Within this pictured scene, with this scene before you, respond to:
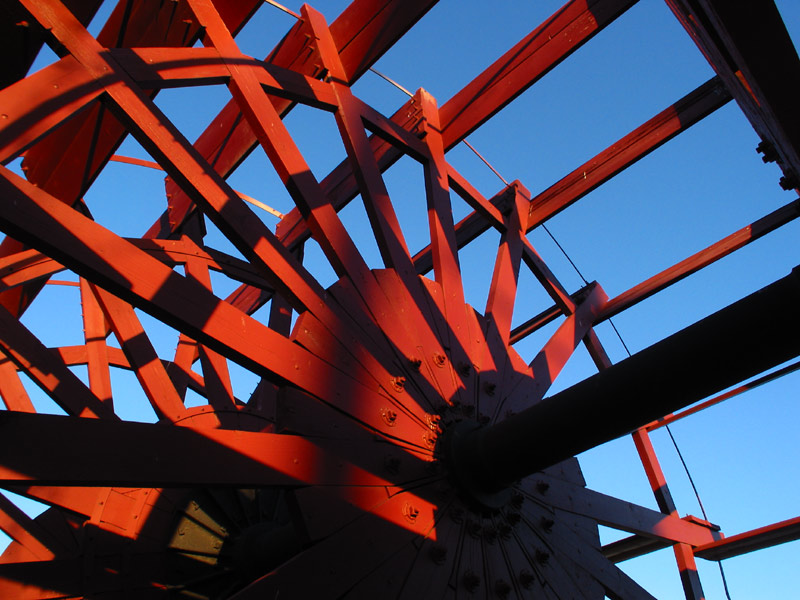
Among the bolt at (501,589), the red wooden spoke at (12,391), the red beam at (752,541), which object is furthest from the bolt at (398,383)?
the red wooden spoke at (12,391)

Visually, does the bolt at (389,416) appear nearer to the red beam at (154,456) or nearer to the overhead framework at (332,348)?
the overhead framework at (332,348)

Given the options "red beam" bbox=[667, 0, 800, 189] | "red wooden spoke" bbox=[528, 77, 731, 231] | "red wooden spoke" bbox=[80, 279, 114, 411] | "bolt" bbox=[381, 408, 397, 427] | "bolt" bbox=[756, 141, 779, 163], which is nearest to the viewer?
"red beam" bbox=[667, 0, 800, 189]

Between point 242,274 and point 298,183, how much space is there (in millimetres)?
2910

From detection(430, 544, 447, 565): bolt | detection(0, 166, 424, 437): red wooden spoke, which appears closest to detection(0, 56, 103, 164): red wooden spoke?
detection(0, 166, 424, 437): red wooden spoke

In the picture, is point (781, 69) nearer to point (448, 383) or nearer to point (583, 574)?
point (448, 383)

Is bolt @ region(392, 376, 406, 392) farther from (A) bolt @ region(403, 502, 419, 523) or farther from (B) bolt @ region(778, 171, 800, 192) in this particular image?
(B) bolt @ region(778, 171, 800, 192)

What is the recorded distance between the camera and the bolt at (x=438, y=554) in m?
A: 3.63

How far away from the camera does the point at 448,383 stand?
14.1 ft

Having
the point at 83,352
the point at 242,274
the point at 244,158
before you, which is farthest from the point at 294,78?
the point at 83,352

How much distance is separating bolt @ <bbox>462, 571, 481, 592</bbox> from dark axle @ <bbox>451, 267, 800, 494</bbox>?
43 centimetres

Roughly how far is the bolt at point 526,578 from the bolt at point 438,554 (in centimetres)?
61

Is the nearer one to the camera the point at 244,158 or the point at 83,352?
the point at 244,158

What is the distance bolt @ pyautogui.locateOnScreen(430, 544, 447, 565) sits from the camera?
3.63 meters

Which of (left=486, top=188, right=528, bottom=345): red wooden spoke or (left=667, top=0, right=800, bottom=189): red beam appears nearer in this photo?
(left=667, top=0, right=800, bottom=189): red beam
